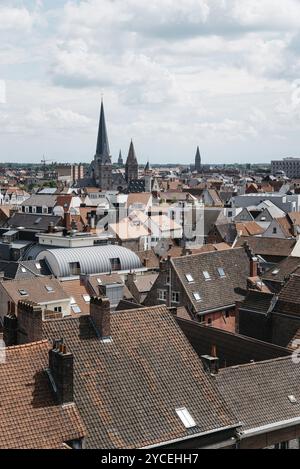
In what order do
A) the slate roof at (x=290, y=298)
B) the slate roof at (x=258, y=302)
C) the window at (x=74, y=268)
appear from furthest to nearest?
the window at (x=74, y=268), the slate roof at (x=258, y=302), the slate roof at (x=290, y=298)

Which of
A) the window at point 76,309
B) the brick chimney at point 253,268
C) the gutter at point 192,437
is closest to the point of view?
the gutter at point 192,437

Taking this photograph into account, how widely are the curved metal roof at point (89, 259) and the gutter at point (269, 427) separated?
34.9 meters

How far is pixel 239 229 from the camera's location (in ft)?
268

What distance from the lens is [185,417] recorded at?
20.7m

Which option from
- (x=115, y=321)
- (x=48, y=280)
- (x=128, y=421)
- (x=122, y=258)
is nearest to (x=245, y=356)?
(x=115, y=321)

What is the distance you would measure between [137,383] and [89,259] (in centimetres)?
3717

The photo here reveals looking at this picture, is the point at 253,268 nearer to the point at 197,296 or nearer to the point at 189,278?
the point at 189,278

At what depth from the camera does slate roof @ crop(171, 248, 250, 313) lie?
44250mm

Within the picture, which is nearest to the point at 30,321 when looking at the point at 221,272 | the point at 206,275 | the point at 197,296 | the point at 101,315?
the point at 101,315

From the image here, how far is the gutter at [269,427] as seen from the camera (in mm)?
22188

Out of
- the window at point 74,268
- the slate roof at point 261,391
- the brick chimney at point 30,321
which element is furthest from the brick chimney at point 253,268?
the brick chimney at point 30,321

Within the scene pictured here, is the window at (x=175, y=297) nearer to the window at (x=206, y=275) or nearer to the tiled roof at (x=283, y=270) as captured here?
the window at (x=206, y=275)

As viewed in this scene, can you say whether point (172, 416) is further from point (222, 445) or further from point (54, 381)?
point (54, 381)

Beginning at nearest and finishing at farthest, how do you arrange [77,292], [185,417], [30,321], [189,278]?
1. [185,417]
2. [30,321]
3. [189,278]
4. [77,292]
